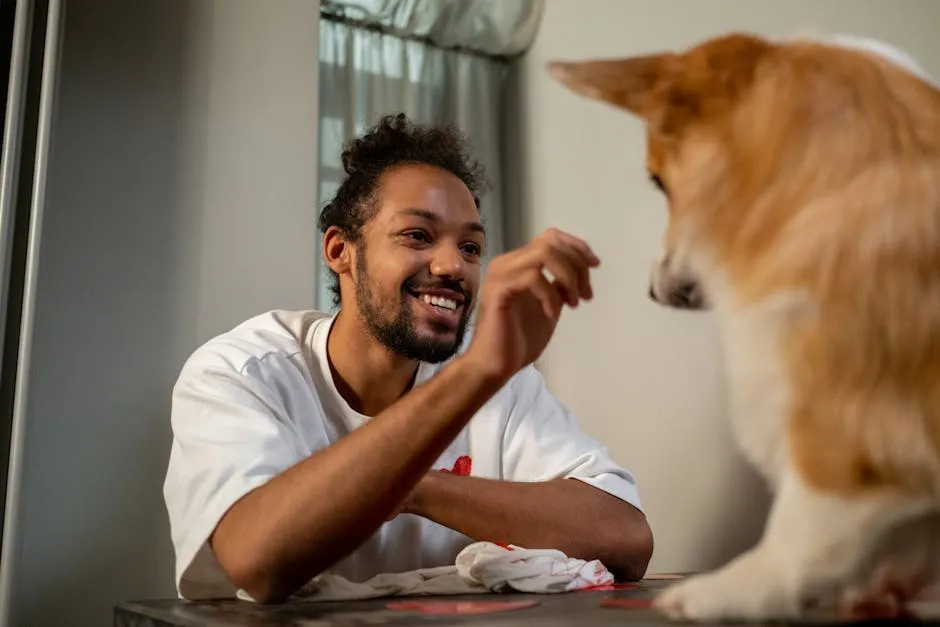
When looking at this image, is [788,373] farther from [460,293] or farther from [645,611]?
[460,293]

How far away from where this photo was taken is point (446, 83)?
75.7 inches

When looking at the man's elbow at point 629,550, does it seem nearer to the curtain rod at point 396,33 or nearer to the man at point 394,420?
the man at point 394,420

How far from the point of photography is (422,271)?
1185 millimetres

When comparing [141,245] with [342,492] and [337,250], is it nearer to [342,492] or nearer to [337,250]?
[337,250]

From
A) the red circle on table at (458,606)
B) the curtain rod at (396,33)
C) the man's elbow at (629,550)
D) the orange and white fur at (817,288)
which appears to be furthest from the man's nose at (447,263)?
the curtain rod at (396,33)

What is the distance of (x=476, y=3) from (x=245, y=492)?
1.31 m

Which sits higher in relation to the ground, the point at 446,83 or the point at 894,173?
the point at 446,83

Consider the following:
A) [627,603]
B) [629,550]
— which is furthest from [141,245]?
[627,603]

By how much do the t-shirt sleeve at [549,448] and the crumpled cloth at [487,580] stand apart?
8.5 inches

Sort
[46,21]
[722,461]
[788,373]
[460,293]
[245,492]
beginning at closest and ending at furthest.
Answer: [788,373]
[245,492]
[722,461]
[460,293]
[46,21]

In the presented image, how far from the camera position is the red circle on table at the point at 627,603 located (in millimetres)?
623

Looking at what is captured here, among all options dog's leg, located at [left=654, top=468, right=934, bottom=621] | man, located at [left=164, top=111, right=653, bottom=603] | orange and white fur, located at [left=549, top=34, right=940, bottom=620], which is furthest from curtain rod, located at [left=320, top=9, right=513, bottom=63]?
dog's leg, located at [left=654, top=468, right=934, bottom=621]

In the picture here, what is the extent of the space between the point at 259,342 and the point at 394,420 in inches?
16.1

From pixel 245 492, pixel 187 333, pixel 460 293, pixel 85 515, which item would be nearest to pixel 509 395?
pixel 460 293
